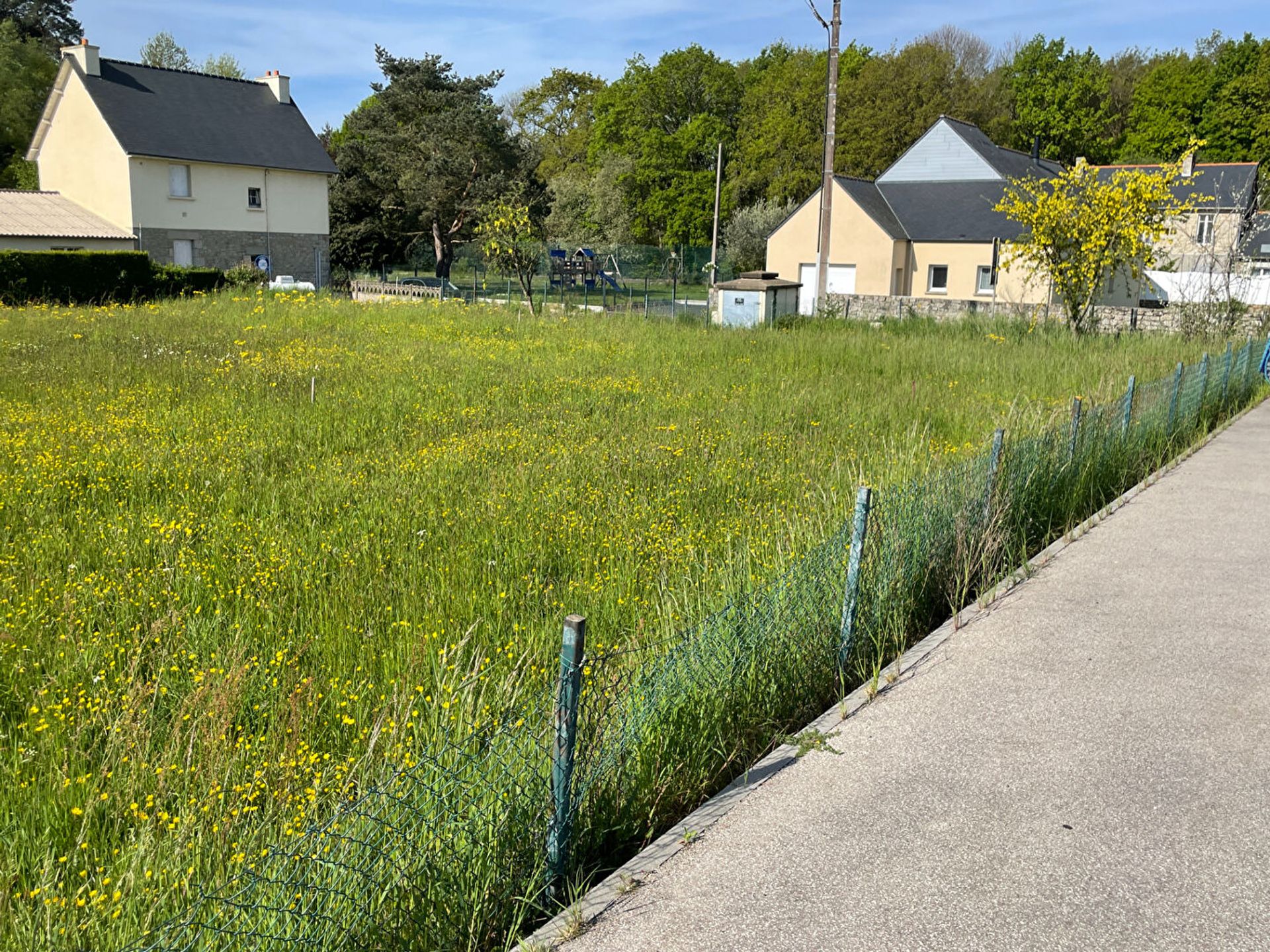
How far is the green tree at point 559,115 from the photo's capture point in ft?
260

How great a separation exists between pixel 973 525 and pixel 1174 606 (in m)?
1.39

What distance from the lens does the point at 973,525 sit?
22.9 feet

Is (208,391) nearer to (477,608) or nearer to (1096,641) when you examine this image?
(477,608)

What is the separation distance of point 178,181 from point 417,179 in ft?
41.8

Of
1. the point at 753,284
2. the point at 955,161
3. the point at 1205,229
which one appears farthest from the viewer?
the point at 955,161

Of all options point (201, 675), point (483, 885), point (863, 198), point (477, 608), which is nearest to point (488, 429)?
point (477, 608)

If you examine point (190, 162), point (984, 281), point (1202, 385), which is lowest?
point (1202, 385)

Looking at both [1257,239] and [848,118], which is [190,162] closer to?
[848,118]

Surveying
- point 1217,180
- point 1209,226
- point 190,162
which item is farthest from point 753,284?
point 1217,180

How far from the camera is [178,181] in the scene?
1554 inches

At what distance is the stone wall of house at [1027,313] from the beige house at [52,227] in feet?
84.7

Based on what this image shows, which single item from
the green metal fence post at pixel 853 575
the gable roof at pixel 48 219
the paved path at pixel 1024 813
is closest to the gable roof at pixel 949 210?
the gable roof at pixel 48 219

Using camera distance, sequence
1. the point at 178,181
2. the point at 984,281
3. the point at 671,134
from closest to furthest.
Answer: the point at 178,181 < the point at 984,281 < the point at 671,134

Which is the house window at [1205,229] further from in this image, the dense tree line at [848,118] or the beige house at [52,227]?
the beige house at [52,227]
